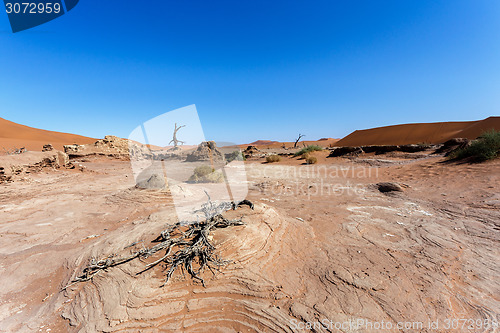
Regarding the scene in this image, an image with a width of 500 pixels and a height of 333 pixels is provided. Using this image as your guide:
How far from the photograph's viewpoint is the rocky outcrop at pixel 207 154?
1589 centimetres

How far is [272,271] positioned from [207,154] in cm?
1429

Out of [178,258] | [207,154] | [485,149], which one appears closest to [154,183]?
[178,258]

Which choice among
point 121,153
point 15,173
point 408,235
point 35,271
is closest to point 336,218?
point 408,235

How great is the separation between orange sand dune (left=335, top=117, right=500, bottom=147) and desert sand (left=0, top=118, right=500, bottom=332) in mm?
37542

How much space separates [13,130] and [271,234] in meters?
71.2

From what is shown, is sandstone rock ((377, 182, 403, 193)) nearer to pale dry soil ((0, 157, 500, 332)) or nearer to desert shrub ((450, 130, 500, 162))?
pale dry soil ((0, 157, 500, 332))

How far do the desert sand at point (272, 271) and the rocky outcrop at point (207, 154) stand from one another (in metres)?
10.4

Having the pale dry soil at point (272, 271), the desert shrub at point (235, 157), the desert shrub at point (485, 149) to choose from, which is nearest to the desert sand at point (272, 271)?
the pale dry soil at point (272, 271)

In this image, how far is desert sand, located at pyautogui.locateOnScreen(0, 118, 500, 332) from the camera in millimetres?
2035

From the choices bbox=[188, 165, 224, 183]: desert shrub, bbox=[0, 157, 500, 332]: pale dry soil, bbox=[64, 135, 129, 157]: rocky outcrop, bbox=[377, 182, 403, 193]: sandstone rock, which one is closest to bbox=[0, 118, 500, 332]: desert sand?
bbox=[0, 157, 500, 332]: pale dry soil

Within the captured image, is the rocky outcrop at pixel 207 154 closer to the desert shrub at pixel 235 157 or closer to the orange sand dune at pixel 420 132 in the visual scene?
the desert shrub at pixel 235 157

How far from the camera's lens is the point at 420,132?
39.6 m

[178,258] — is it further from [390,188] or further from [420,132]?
[420,132]

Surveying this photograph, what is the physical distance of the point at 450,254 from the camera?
3.09 metres
